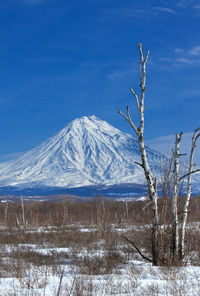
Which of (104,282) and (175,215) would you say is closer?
(104,282)

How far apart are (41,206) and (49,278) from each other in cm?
8263

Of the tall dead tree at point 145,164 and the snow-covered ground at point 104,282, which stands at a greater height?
the tall dead tree at point 145,164

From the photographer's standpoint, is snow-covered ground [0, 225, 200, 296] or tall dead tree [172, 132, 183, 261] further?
tall dead tree [172, 132, 183, 261]

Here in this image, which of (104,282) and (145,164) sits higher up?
(145,164)

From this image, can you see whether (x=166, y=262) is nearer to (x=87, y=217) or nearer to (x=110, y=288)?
(x=110, y=288)

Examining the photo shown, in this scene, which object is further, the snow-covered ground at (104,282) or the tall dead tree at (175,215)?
the tall dead tree at (175,215)

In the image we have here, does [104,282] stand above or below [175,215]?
below

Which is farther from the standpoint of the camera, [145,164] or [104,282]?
[145,164]

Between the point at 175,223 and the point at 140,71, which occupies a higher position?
the point at 140,71

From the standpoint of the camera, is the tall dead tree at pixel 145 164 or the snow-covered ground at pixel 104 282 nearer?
the snow-covered ground at pixel 104 282

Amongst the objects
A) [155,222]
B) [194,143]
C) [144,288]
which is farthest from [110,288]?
[194,143]

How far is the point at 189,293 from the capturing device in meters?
7.62

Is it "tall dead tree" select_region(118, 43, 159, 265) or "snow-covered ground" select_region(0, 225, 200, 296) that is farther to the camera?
"tall dead tree" select_region(118, 43, 159, 265)

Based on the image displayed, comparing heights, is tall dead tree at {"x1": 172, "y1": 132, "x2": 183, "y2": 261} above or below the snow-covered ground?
above
